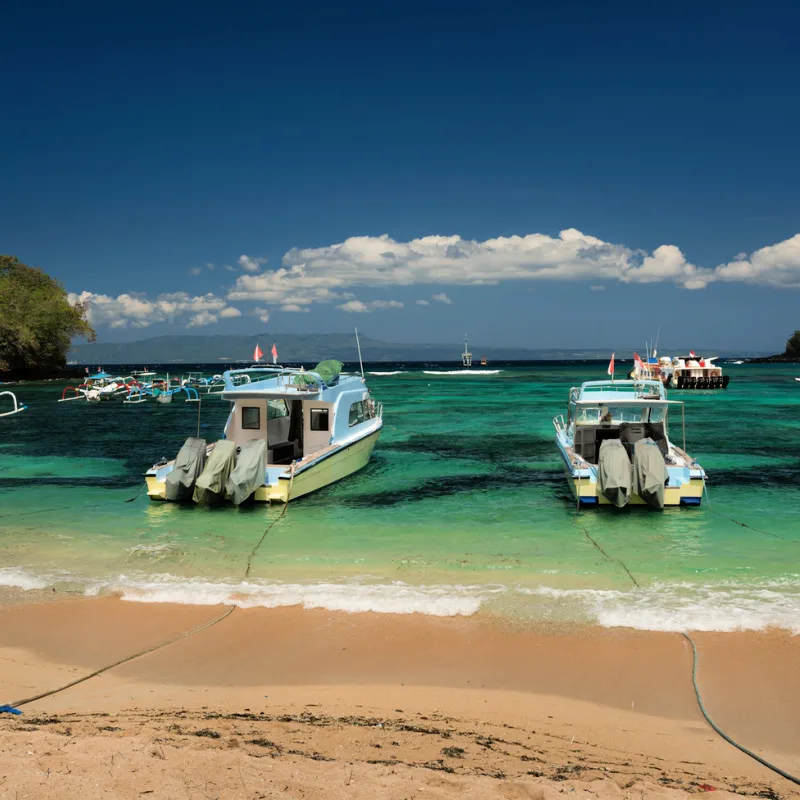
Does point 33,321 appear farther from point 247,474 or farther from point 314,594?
point 314,594

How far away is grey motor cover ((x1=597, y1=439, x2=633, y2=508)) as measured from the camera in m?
15.0

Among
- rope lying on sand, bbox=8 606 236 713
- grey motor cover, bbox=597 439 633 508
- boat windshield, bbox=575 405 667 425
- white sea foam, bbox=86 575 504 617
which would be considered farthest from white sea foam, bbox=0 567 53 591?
boat windshield, bbox=575 405 667 425

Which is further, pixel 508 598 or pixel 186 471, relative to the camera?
pixel 186 471

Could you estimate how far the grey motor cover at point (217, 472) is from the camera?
15.5 m

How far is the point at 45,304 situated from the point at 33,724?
9300 centimetres

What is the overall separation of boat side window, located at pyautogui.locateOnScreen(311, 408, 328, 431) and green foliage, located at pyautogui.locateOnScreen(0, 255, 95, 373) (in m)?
73.6

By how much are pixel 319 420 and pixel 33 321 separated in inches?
3091

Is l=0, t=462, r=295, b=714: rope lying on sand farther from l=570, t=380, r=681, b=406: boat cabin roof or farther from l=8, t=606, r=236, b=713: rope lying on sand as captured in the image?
l=570, t=380, r=681, b=406: boat cabin roof

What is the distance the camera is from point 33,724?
5.97m

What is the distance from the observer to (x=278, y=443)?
19484 mm

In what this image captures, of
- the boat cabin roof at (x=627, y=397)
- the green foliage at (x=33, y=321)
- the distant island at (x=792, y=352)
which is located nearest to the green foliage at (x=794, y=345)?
the distant island at (x=792, y=352)

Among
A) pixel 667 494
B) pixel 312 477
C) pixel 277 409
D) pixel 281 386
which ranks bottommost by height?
pixel 667 494

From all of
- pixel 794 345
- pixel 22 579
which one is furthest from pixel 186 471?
pixel 794 345

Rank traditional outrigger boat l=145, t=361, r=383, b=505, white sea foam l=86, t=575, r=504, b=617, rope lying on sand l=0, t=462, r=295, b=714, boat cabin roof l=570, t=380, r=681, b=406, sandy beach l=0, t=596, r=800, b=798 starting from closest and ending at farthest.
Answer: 1. sandy beach l=0, t=596, r=800, b=798
2. rope lying on sand l=0, t=462, r=295, b=714
3. white sea foam l=86, t=575, r=504, b=617
4. traditional outrigger boat l=145, t=361, r=383, b=505
5. boat cabin roof l=570, t=380, r=681, b=406
